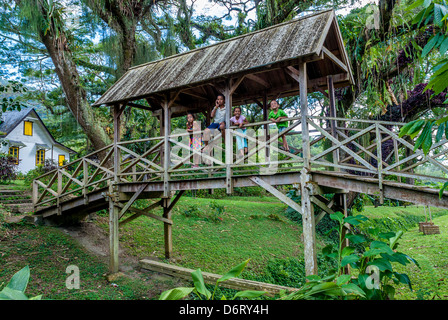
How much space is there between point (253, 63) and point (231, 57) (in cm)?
98

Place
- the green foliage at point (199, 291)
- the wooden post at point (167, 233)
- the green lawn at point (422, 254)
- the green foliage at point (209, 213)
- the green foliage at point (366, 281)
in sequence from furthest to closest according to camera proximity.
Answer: the green foliage at point (209, 213) → the wooden post at point (167, 233) → the green lawn at point (422, 254) → the green foliage at point (366, 281) → the green foliage at point (199, 291)

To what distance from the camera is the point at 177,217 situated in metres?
13.3

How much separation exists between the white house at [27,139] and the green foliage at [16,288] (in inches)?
1048

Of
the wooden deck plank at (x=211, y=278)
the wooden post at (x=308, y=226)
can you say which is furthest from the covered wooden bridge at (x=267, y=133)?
the wooden deck plank at (x=211, y=278)

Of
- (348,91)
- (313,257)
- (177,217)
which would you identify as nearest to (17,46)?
(177,217)

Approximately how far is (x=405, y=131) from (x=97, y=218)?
11.9 meters

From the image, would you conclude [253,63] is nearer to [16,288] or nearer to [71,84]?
[16,288]

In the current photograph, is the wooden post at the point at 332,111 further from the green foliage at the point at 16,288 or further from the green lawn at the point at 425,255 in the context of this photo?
the green foliage at the point at 16,288

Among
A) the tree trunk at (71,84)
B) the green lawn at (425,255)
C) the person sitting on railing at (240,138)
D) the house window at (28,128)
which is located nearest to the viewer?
the person sitting on railing at (240,138)

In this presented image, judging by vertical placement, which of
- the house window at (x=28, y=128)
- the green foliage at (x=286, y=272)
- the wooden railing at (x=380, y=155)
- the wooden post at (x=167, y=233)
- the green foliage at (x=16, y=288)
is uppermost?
the house window at (x=28, y=128)

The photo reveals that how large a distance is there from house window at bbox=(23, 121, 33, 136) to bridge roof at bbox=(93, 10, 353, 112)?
21.7 m

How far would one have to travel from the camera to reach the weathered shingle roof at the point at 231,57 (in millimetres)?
6285

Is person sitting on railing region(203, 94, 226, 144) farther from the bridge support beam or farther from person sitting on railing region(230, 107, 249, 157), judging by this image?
the bridge support beam

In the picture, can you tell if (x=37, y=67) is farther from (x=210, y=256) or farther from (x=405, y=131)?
(x=405, y=131)
